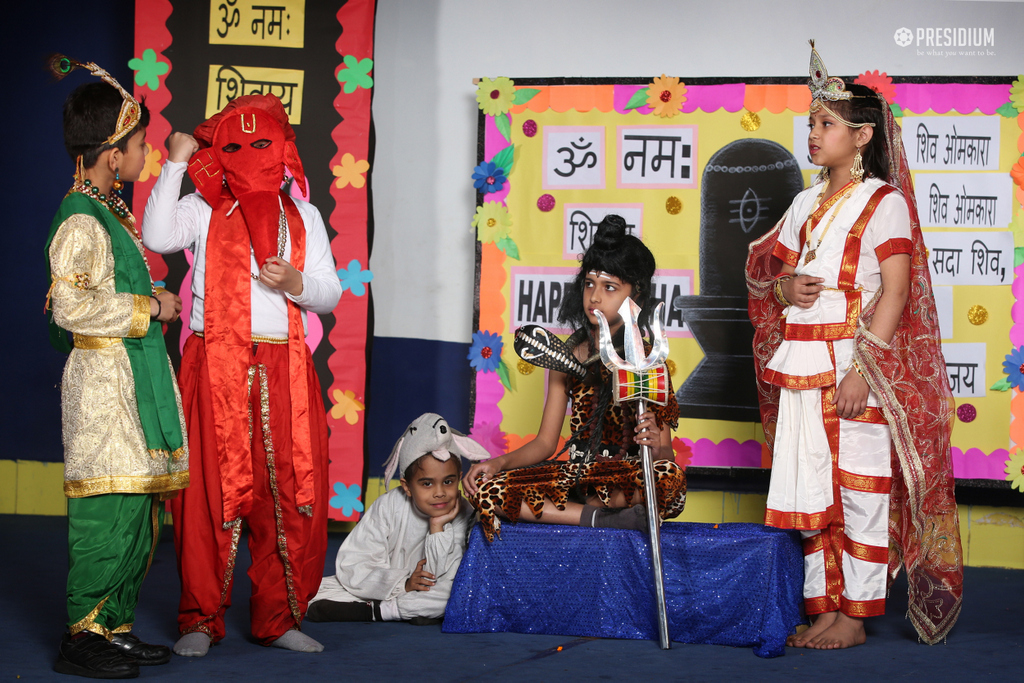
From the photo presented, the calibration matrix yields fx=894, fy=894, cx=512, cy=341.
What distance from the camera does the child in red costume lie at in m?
2.56

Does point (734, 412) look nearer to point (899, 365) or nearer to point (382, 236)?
point (899, 365)

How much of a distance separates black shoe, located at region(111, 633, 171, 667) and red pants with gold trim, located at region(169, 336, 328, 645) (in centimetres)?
14

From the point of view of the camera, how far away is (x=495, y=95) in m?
4.00

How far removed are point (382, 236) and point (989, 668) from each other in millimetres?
2963

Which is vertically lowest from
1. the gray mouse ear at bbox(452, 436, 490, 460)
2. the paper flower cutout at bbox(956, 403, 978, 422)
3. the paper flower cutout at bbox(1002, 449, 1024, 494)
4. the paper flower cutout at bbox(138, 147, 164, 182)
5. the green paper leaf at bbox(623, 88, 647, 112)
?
the paper flower cutout at bbox(1002, 449, 1024, 494)

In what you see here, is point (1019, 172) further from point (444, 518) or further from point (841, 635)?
point (444, 518)

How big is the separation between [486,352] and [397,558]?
1141mm

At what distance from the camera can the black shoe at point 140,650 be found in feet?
7.95

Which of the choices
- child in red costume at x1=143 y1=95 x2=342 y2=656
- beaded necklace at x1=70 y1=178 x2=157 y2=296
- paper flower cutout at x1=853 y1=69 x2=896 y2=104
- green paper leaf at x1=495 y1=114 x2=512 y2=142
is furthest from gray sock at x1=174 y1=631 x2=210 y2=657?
paper flower cutout at x1=853 y1=69 x2=896 y2=104

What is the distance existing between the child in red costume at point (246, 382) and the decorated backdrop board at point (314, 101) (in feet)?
4.55

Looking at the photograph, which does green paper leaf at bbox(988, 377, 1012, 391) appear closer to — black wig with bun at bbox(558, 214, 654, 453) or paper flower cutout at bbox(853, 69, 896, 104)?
paper flower cutout at bbox(853, 69, 896, 104)

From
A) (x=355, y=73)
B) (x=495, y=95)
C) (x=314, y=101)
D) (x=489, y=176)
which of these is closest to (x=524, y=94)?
(x=495, y=95)

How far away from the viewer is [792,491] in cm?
278

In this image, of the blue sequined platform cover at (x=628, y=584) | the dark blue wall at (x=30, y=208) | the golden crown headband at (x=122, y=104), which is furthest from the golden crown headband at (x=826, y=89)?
the dark blue wall at (x=30, y=208)
